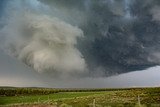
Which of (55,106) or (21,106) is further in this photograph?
(21,106)

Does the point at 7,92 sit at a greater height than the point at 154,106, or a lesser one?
greater

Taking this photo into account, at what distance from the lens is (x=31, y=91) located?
194 meters

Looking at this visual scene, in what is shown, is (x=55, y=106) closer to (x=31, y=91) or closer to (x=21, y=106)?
(x=21, y=106)

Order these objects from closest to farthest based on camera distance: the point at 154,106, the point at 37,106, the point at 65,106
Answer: the point at 154,106
the point at 65,106
the point at 37,106

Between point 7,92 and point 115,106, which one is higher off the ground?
point 7,92

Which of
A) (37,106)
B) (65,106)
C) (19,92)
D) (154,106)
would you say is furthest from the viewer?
(19,92)

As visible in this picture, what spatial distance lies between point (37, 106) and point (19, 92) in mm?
105996

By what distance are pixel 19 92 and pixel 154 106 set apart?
12744 centimetres

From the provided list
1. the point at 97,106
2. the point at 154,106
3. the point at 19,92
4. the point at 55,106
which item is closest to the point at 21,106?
the point at 55,106

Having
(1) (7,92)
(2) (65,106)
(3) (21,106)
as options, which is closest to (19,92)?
(1) (7,92)

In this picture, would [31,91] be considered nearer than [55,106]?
No

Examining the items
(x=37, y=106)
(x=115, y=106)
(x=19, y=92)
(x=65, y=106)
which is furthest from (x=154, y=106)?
(x=19, y=92)

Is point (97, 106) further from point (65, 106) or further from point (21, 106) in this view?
point (21, 106)

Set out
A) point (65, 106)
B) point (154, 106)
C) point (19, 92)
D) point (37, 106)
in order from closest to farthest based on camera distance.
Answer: point (154, 106) → point (65, 106) → point (37, 106) → point (19, 92)
